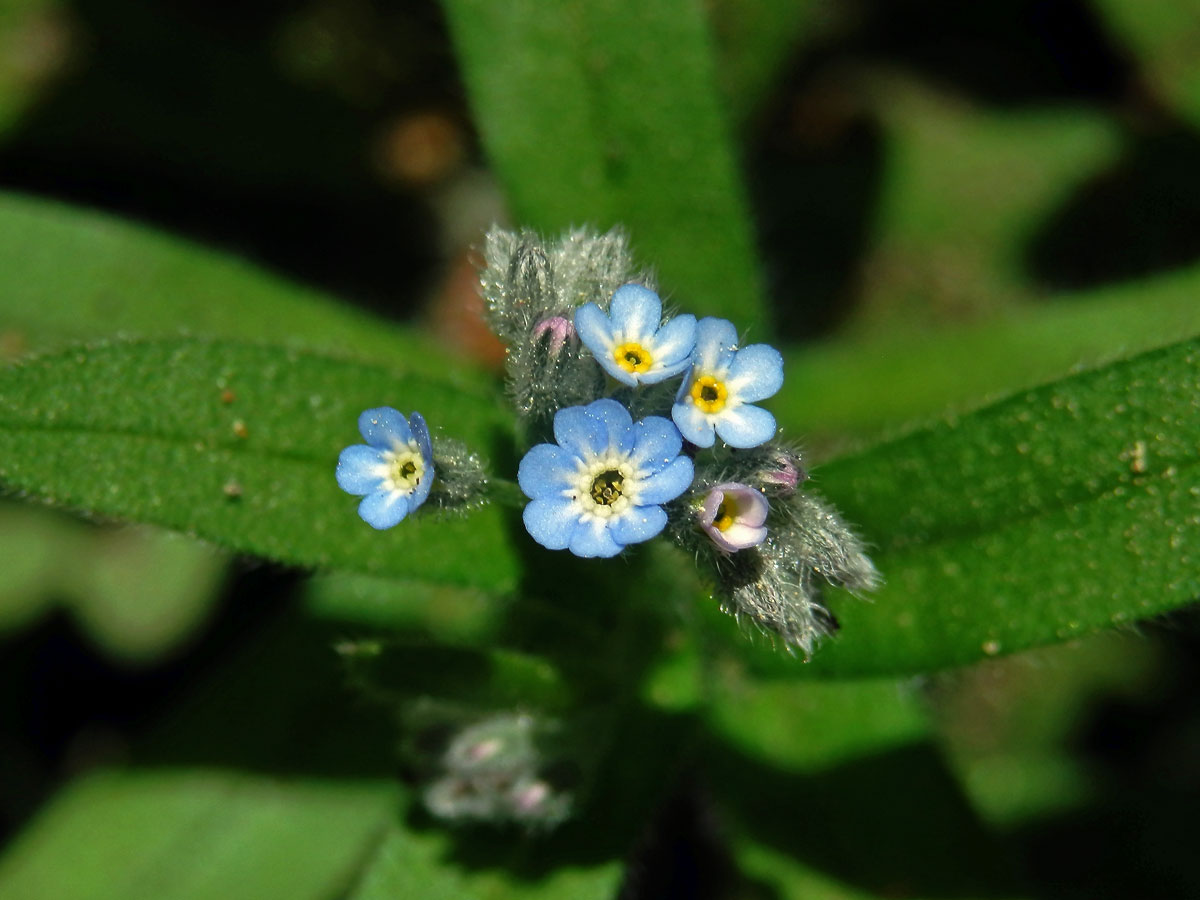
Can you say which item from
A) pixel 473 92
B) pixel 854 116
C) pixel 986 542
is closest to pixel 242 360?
pixel 473 92

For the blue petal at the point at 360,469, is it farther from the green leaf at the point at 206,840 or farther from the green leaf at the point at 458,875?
the green leaf at the point at 206,840

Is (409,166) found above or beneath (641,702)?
above

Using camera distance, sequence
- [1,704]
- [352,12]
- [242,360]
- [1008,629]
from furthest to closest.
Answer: [352,12], [1,704], [242,360], [1008,629]

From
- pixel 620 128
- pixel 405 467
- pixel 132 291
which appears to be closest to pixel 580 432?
pixel 405 467

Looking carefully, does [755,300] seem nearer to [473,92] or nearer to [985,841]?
[473,92]

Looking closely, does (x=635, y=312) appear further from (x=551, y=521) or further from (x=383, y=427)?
(x=383, y=427)

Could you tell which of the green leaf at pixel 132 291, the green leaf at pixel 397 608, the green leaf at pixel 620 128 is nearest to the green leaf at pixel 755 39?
the green leaf at pixel 620 128

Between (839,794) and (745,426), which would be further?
(839,794)

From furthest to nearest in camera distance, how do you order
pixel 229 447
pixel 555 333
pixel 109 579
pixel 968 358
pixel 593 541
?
pixel 109 579 < pixel 968 358 < pixel 229 447 < pixel 555 333 < pixel 593 541
